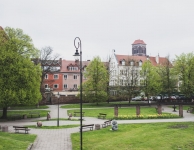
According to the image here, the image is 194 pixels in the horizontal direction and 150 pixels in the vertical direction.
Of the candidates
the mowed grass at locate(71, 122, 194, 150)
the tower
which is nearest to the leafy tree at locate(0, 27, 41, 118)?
the mowed grass at locate(71, 122, 194, 150)

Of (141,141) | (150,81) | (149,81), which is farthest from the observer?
(149,81)

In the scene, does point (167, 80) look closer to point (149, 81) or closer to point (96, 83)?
point (149, 81)

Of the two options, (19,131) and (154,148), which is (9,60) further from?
(154,148)

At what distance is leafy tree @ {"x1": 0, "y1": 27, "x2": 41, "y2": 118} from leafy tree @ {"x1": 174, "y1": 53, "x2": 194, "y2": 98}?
33.0 metres

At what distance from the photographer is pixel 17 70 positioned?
35.4 m

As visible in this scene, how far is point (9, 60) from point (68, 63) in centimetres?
4126

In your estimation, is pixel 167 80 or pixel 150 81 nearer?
pixel 150 81

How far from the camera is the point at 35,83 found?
37.0m

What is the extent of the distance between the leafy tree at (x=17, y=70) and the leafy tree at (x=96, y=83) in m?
20.9

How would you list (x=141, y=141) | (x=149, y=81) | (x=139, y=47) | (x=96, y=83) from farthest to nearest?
(x=139, y=47), (x=149, y=81), (x=96, y=83), (x=141, y=141)

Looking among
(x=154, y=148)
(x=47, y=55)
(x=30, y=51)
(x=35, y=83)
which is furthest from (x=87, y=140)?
(x=47, y=55)

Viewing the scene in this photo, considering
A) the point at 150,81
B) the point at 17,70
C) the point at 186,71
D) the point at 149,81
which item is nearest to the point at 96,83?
the point at 149,81

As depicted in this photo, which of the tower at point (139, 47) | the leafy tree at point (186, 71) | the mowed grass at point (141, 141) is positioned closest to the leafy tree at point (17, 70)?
the mowed grass at point (141, 141)

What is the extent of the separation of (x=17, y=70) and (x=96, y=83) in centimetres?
2492
